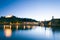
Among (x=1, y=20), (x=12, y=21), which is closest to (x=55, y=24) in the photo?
(x=12, y=21)

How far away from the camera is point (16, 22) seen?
6831 centimetres

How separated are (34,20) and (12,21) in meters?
13.3

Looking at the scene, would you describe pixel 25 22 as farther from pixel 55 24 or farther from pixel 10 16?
pixel 55 24

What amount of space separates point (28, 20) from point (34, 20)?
404cm

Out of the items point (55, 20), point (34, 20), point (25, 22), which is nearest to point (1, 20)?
point (25, 22)

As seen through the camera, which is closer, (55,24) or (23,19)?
(55,24)

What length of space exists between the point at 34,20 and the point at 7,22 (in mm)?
16095

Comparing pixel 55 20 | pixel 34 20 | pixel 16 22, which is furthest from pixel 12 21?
pixel 55 20

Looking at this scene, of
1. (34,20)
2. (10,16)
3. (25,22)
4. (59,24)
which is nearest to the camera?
(59,24)

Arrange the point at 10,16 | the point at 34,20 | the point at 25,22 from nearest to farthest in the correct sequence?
the point at 25,22, the point at 34,20, the point at 10,16

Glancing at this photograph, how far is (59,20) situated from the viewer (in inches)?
1802

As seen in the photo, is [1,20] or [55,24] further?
[1,20]

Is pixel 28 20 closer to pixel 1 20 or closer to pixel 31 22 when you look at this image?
pixel 31 22

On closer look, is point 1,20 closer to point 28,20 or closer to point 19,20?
point 19,20
